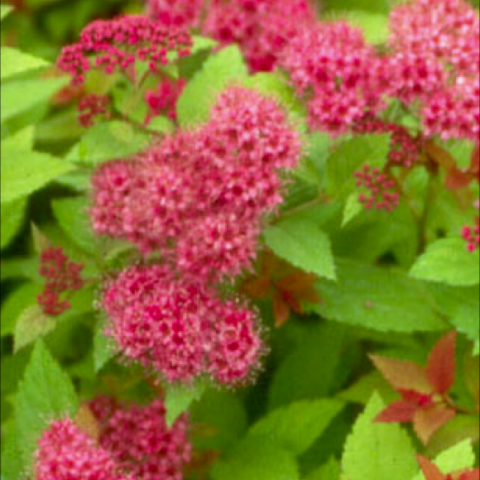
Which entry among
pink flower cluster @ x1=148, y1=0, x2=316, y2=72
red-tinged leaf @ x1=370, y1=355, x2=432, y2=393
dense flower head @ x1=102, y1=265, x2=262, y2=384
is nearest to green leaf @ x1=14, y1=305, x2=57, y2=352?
dense flower head @ x1=102, y1=265, x2=262, y2=384

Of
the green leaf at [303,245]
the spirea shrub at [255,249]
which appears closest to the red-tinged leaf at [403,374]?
the spirea shrub at [255,249]

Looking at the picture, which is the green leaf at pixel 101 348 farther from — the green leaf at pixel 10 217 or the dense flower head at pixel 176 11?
the dense flower head at pixel 176 11

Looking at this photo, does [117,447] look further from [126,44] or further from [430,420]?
[126,44]

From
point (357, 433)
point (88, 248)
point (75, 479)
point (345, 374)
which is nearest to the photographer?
point (75, 479)

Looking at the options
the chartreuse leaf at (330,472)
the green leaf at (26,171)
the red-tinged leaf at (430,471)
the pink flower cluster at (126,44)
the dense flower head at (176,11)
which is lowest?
the chartreuse leaf at (330,472)

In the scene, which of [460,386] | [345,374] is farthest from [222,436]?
[460,386]

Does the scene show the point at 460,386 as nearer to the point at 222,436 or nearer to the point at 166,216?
the point at 222,436
